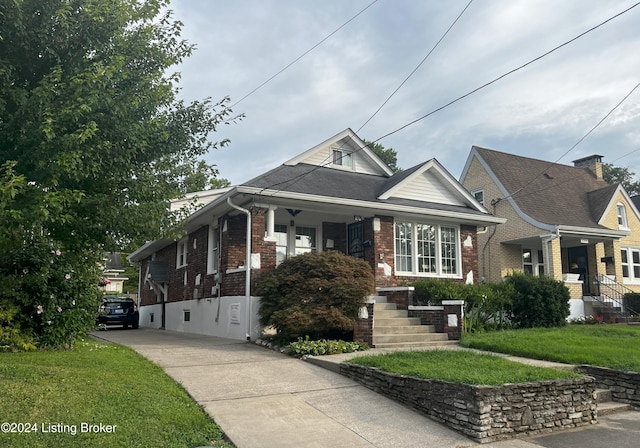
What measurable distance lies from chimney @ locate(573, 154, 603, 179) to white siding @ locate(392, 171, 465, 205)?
13715mm

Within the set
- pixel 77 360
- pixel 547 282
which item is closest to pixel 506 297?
pixel 547 282

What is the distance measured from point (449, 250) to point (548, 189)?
9.43 m

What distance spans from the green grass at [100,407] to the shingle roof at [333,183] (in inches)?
262

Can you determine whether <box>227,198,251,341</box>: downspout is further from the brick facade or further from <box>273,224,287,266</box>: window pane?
<box>273,224,287,266</box>: window pane

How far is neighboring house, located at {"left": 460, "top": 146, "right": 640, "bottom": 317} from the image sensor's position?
19.4 meters

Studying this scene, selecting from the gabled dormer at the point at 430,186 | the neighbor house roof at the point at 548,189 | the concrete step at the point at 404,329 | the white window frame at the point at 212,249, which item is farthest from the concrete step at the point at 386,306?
the neighbor house roof at the point at 548,189

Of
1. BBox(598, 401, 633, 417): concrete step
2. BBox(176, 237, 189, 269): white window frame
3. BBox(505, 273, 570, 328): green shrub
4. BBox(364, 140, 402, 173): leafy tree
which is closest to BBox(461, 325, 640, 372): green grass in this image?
BBox(598, 401, 633, 417): concrete step

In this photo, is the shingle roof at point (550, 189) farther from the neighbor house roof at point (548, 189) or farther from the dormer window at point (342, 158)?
the dormer window at point (342, 158)

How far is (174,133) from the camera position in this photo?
8.93 m

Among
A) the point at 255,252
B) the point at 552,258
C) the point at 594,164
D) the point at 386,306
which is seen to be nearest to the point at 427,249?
the point at 386,306

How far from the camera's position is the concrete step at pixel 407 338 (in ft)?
35.8

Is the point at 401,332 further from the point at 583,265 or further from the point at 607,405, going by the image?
the point at 583,265

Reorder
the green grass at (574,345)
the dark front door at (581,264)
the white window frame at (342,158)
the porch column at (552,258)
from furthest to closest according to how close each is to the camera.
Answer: the dark front door at (581,264), the porch column at (552,258), the white window frame at (342,158), the green grass at (574,345)

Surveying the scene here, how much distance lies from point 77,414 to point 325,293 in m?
6.14
